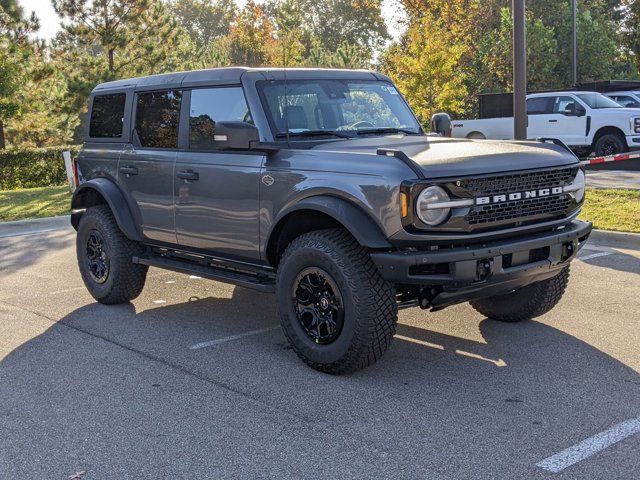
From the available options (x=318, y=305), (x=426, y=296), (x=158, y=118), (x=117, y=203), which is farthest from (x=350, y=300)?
(x=117, y=203)

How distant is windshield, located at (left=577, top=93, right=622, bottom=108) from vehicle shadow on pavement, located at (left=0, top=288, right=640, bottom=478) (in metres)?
15.5

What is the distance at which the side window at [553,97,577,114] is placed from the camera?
68.4 feet

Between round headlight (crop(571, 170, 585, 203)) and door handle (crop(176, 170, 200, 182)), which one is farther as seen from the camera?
door handle (crop(176, 170, 200, 182))

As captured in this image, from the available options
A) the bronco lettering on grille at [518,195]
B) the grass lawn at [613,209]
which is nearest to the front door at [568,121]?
the grass lawn at [613,209]

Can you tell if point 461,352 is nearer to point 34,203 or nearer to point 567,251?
point 567,251

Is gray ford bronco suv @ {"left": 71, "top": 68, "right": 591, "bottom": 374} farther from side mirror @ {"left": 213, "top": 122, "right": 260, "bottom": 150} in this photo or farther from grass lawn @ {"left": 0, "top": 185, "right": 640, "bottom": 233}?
grass lawn @ {"left": 0, "top": 185, "right": 640, "bottom": 233}

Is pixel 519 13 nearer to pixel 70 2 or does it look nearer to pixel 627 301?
pixel 627 301

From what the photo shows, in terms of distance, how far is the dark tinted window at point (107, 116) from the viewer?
24.4ft

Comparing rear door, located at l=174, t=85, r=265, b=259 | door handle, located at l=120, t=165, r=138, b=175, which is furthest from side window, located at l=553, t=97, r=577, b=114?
rear door, located at l=174, t=85, r=265, b=259

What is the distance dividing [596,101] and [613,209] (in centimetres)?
1007

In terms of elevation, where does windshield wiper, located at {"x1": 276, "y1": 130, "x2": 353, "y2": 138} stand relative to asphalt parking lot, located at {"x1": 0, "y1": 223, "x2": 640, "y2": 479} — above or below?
above

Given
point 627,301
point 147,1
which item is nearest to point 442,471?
point 627,301

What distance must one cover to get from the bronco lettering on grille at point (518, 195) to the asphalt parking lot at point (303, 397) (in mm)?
1130

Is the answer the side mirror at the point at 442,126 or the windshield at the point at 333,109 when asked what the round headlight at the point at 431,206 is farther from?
the side mirror at the point at 442,126
